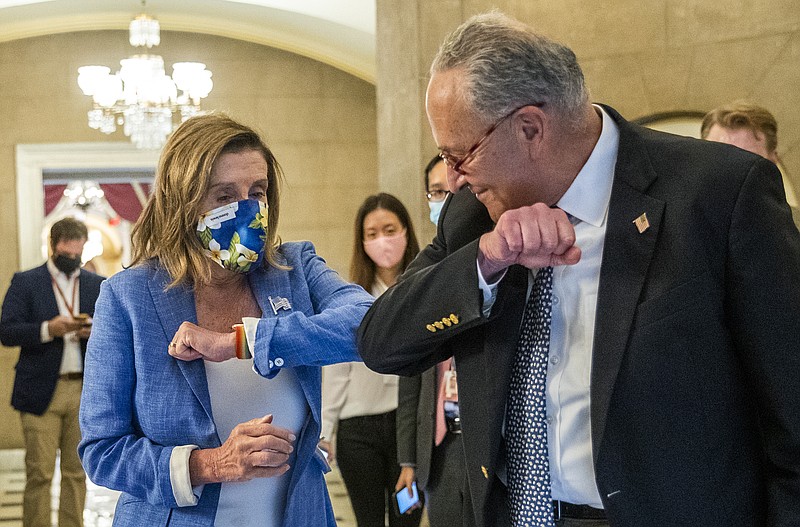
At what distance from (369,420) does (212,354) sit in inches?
98.1

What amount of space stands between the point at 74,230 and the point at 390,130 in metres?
2.38

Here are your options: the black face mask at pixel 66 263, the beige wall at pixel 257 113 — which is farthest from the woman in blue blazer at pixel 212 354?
the beige wall at pixel 257 113

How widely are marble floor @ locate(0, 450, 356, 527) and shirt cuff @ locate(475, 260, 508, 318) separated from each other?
6034mm

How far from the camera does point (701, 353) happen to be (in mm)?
1439

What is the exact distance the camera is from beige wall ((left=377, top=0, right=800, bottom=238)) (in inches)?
201

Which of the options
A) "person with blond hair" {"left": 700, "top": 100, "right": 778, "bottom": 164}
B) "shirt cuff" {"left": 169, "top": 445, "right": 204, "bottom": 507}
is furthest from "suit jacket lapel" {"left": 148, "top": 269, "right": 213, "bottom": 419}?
"person with blond hair" {"left": 700, "top": 100, "right": 778, "bottom": 164}

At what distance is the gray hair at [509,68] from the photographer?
61.1 inches

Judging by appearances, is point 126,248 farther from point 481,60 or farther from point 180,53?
point 481,60

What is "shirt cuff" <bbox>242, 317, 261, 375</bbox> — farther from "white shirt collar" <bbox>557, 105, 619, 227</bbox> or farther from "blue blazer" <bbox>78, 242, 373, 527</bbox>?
"white shirt collar" <bbox>557, 105, 619, 227</bbox>

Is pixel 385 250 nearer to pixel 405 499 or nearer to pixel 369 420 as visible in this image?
pixel 369 420

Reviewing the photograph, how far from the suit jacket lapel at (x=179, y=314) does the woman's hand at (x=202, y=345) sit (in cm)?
6

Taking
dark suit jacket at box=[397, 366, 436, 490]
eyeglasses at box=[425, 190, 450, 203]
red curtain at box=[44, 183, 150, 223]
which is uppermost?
red curtain at box=[44, 183, 150, 223]

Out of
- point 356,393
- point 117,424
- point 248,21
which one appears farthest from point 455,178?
point 248,21

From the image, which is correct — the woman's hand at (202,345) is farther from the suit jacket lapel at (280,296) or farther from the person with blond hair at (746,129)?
the person with blond hair at (746,129)
